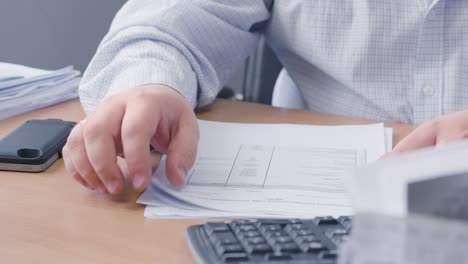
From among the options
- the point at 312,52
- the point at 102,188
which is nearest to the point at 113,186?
the point at 102,188

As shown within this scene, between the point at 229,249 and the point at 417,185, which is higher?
the point at 417,185

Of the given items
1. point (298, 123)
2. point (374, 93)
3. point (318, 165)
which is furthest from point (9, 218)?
point (374, 93)

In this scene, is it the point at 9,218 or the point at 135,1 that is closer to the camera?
the point at 9,218

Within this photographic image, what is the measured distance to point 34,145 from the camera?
725mm

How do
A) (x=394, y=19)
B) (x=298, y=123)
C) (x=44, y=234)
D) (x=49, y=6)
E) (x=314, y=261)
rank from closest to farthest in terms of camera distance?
(x=314, y=261), (x=44, y=234), (x=298, y=123), (x=394, y=19), (x=49, y=6)

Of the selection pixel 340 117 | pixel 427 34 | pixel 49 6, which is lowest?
pixel 49 6

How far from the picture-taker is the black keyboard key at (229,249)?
450 millimetres

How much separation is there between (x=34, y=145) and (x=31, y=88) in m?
0.28

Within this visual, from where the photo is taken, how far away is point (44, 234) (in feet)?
1.76

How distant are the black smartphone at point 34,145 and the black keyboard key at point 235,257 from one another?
325 mm

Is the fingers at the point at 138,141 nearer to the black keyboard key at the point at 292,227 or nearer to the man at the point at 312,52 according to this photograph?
the man at the point at 312,52

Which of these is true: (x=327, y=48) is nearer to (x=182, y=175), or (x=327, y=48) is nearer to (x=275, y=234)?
(x=182, y=175)

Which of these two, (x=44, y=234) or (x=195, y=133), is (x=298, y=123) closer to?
(x=195, y=133)

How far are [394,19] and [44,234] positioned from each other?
0.65 metres
